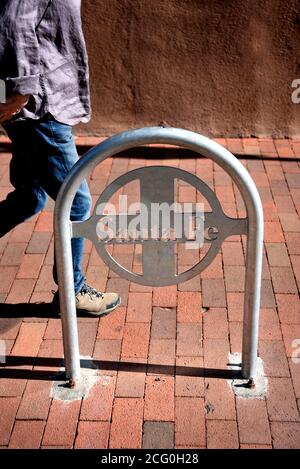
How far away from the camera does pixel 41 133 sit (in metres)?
2.68

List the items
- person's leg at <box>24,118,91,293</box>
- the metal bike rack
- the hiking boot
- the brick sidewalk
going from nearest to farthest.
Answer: the metal bike rack
the brick sidewalk
person's leg at <box>24,118,91,293</box>
the hiking boot

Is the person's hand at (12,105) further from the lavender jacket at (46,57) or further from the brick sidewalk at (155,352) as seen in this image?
the brick sidewalk at (155,352)

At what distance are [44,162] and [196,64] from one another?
2.34m

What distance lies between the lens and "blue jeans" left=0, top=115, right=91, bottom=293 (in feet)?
8.82

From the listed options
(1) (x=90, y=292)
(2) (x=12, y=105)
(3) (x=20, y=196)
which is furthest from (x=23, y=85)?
(1) (x=90, y=292)

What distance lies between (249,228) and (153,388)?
2.73 feet

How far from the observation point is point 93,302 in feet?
10.3

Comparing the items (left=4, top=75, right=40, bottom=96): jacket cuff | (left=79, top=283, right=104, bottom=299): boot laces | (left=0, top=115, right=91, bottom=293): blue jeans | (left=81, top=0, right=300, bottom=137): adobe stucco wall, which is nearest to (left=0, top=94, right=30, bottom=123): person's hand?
(left=4, top=75, right=40, bottom=96): jacket cuff

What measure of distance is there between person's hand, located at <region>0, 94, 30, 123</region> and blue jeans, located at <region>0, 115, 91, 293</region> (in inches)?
5.3

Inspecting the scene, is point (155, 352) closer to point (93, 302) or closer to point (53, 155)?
point (93, 302)

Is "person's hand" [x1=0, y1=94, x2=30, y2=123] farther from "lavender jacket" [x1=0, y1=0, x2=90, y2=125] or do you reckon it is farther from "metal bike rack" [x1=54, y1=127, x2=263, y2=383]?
"metal bike rack" [x1=54, y1=127, x2=263, y2=383]

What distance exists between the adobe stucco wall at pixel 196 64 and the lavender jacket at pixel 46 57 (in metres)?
2.08
